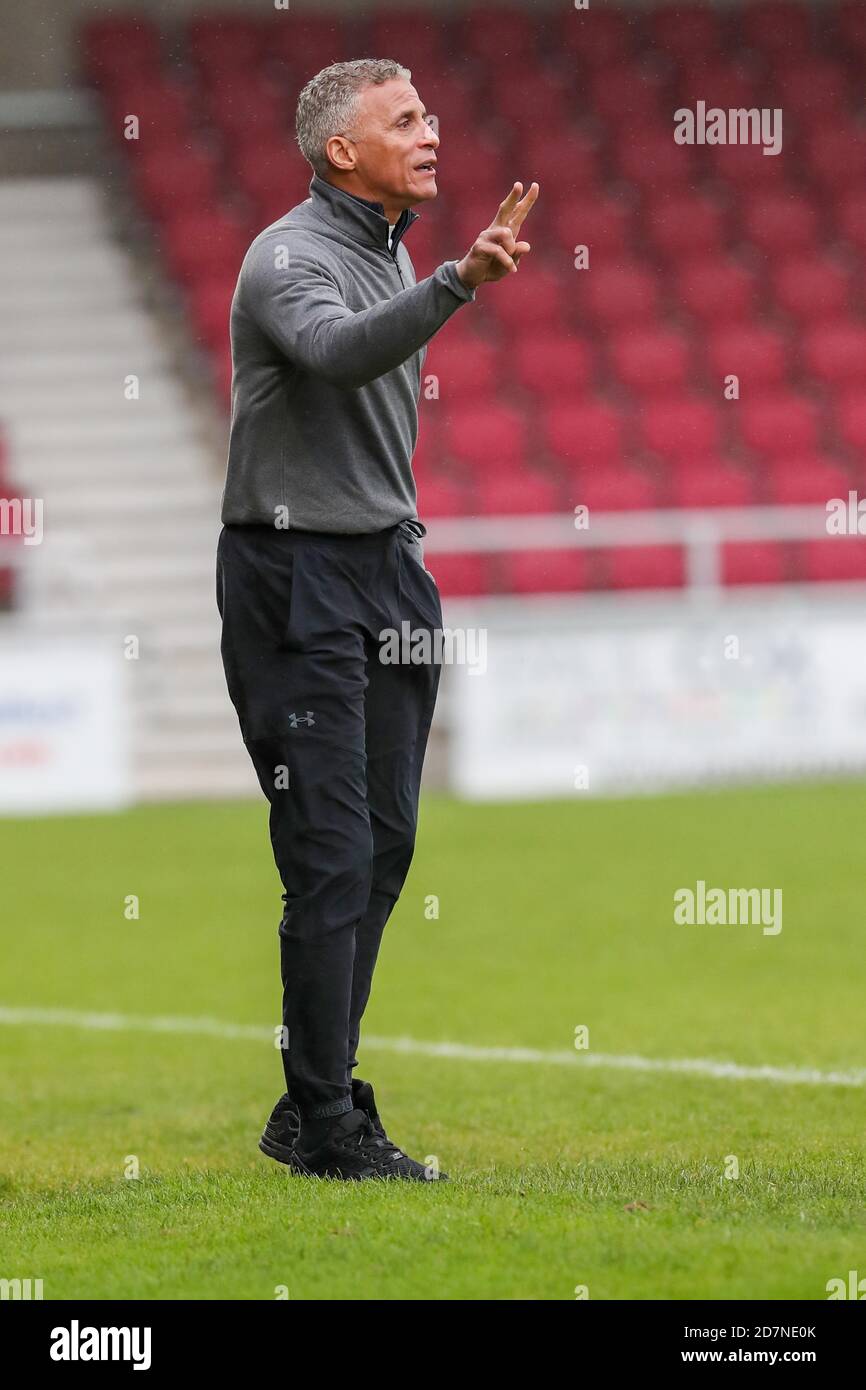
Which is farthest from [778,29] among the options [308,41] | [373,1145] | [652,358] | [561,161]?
[373,1145]

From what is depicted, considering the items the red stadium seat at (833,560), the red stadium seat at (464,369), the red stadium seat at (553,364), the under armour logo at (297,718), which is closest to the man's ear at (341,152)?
the under armour logo at (297,718)

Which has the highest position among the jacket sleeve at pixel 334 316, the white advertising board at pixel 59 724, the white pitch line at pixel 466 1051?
the jacket sleeve at pixel 334 316

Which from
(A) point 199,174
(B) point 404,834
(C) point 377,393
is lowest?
(B) point 404,834

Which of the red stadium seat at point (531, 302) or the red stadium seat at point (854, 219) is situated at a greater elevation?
the red stadium seat at point (854, 219)

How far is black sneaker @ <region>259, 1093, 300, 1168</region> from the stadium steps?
9.24 m

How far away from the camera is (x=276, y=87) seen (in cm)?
1841

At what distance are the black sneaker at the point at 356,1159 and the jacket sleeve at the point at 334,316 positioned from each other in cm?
141

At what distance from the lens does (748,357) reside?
59.9ft

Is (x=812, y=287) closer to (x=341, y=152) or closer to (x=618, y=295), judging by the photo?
(x=618, y=295)

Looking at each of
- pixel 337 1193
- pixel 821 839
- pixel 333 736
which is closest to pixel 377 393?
pixel 333 736

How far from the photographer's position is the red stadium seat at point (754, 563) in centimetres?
1559

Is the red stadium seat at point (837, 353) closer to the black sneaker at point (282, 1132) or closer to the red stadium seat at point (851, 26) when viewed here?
the red stadium seat at point (851, 26)
